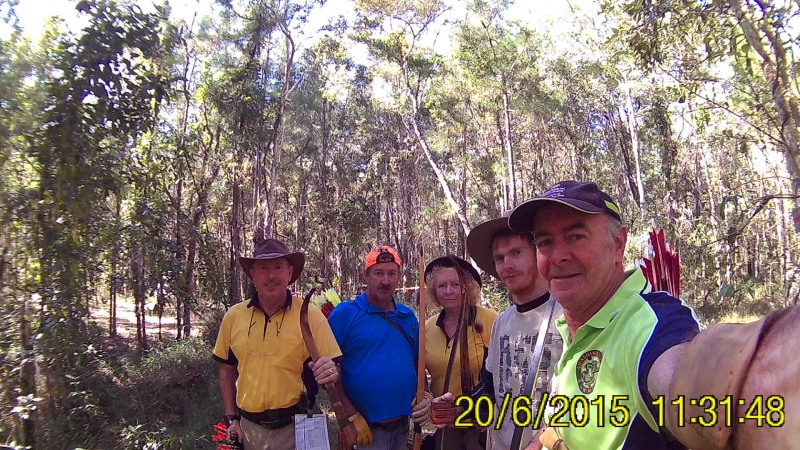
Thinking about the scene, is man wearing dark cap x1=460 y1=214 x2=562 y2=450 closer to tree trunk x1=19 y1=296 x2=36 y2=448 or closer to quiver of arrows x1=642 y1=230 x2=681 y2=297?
quiver of arrows x1=642 y1=230 x2=681 y2=297

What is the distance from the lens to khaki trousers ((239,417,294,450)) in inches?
108

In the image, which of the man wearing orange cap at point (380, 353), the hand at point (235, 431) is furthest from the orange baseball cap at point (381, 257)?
the hand at point (235, 431)

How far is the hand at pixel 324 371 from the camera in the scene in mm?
2541

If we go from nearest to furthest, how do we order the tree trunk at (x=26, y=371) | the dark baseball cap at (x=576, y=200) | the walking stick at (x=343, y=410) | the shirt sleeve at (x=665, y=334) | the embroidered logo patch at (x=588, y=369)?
1. the shirt sleeve at (x=665, y=334)
2. the embroidered logo patch at (x=588, y=369)
3. the dark baseball cap at (x=576, y=200)
4. the walking stick at (x=343, y=410)
5. the tree trunk at (x=26, y=371)

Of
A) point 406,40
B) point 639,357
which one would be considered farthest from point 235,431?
point 406,40

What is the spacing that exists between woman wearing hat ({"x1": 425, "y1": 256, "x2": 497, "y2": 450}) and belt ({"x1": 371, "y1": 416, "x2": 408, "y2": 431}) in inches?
11.1

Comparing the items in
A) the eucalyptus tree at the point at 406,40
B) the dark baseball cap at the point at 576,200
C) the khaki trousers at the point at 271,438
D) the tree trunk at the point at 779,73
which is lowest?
the khaki trousers at the point at 271,438

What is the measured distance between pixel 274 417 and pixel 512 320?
1.47 meters

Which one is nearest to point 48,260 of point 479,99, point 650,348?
point 650,348

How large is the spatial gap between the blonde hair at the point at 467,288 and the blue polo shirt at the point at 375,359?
238 millimetres

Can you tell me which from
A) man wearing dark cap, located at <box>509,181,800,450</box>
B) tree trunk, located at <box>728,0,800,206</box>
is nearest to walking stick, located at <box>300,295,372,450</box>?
man wearing dark cap, located at <box>509,181,800,450</box>

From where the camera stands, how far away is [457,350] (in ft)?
8.93

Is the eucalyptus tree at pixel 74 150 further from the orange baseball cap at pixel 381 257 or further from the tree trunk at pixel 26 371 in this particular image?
the orange baseball cap at pixel 381 257

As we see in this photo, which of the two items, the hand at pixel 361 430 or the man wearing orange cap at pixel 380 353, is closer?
the hand at pixel 361 430
